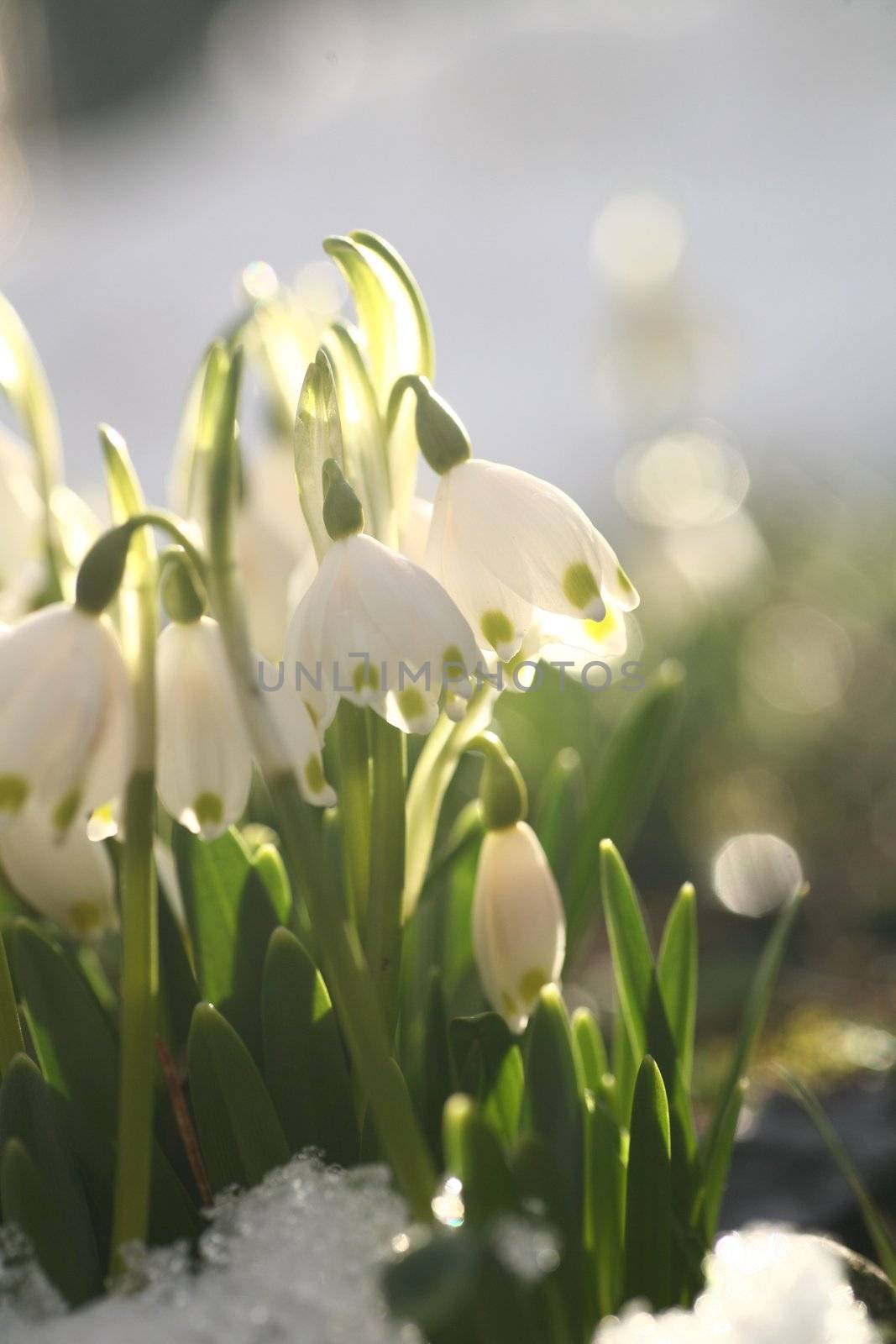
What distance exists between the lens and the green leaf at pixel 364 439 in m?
0.48

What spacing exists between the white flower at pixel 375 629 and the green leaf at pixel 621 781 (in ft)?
0.83

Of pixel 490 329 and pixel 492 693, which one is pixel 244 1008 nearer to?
pixel 492 693

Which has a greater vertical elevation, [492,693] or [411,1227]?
[492,693]

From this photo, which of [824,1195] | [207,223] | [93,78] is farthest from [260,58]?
[824,1195]

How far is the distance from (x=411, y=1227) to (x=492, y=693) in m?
0.20

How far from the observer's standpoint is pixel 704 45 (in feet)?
12.4

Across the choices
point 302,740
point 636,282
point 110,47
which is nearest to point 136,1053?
point 302,740

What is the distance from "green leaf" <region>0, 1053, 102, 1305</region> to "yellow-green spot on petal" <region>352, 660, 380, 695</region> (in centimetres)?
17

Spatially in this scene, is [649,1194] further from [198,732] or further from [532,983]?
[198,732]

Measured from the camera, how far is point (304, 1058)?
1.62ft

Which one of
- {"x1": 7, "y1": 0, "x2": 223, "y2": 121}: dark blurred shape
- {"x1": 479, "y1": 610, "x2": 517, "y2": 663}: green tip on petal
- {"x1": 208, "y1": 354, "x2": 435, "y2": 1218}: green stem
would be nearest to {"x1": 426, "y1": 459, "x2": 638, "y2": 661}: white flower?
{"x1": 479, "y1": 610, "x2": 517, "y2": 663}: green tip on petal

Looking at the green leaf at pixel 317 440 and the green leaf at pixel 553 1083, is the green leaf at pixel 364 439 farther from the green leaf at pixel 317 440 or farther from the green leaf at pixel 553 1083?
the green leaf at pixel 553 1083

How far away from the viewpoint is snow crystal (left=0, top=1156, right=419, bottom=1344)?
39cm

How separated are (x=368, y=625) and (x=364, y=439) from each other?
0.10m
